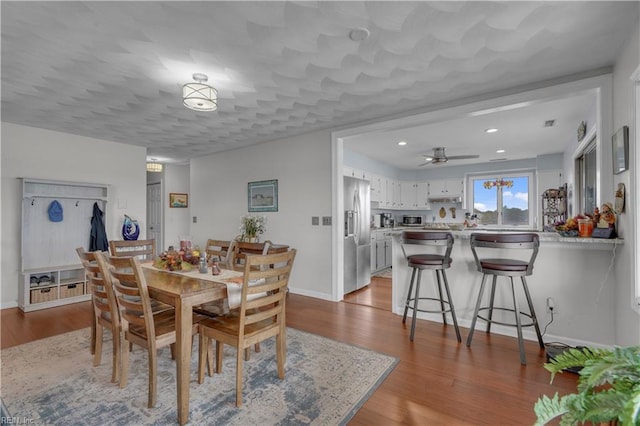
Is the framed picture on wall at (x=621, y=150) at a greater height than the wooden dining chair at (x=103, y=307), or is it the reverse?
the framed picture on wall at (x=621, y=150)

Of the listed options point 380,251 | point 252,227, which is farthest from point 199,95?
point 380,251

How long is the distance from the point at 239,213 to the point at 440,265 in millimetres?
3729

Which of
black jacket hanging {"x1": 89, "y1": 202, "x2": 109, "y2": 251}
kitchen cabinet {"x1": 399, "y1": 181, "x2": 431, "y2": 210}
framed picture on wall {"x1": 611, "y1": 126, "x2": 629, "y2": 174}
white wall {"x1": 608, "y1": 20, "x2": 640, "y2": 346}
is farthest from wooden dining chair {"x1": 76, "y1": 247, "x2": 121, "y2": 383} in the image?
kitchen cabinet {"x1": 399, "y1": 181, "x2": 431, "y2": 210}

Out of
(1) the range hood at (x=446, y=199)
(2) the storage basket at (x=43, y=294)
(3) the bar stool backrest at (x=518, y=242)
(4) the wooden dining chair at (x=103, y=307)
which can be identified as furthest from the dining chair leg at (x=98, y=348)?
(1) the range hood at (x=446, y=199)

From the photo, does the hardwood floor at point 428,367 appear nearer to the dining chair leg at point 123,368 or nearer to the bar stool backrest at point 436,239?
the bar stool backrest at point 436,239

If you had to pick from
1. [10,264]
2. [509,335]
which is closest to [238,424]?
[509,335]

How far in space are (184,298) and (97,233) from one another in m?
3.89

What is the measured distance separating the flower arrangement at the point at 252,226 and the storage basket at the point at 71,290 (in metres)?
2.35

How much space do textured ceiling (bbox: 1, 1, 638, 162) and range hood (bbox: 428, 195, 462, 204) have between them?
4552 millimetres

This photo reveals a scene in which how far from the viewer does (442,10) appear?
6.16 ft

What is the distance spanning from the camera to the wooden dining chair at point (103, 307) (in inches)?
83.0

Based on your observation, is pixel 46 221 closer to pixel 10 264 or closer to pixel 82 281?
pixel 10 264

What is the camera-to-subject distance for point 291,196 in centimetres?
481

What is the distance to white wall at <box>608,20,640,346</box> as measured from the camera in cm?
205
